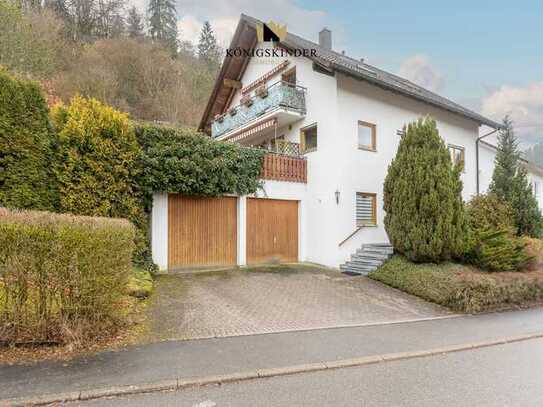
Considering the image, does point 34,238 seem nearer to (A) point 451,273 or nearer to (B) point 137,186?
(B) point 137,186

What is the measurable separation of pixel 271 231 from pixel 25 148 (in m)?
8.63

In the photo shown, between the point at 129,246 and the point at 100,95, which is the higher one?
the point at 100,95

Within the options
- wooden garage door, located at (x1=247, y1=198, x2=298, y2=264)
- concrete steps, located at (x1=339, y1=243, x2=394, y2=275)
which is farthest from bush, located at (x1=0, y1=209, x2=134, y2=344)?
concrete steps, located at (x1=339, y1=243, x2=394, y2=275)

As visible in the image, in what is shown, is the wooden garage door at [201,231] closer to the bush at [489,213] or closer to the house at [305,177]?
the house at [305,177]

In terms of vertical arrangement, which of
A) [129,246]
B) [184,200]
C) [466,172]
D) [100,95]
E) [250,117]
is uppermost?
[100,95]

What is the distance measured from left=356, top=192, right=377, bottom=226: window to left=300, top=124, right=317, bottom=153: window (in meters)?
2.95

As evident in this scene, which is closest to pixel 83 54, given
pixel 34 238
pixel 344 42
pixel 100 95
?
pixel 100 95

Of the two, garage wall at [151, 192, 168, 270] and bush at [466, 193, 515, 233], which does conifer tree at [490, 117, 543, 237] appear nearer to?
bush at [466, 193, 515, 233]

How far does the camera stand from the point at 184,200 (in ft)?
38.8

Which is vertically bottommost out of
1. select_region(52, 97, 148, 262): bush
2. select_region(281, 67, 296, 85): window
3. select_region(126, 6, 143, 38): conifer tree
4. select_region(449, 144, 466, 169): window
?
select_region(52, 97, 148, 262): bush

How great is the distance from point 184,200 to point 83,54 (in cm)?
2033

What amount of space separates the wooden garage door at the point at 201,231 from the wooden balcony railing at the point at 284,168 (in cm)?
201

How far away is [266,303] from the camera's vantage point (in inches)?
336

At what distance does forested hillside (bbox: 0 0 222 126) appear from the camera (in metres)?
19.0
